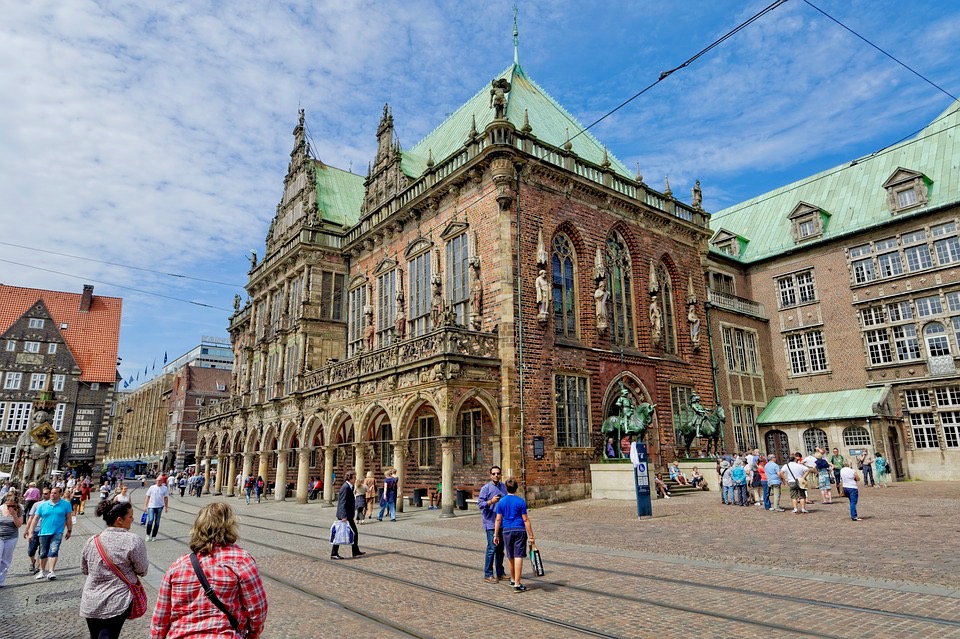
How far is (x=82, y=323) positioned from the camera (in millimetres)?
54875

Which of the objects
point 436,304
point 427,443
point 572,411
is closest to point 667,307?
point 572,411

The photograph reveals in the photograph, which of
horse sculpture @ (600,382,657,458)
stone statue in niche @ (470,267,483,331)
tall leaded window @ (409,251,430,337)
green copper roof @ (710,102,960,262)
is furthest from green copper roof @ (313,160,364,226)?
green copper roof @ (710,102,960,262)

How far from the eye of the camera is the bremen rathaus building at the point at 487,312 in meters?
21.7

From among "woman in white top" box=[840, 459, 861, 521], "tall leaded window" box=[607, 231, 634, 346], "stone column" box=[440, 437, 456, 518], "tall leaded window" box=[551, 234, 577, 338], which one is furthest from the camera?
"tall leaded window" box=[607, 231, 634, 346]

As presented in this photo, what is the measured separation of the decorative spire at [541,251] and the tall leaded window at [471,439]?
6.25m

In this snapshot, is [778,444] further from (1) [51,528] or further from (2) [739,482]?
(1) [51,528]

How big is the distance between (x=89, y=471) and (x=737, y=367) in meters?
50.0

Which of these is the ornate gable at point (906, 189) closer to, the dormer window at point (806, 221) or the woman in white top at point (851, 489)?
the dormer window at point (806, 221)

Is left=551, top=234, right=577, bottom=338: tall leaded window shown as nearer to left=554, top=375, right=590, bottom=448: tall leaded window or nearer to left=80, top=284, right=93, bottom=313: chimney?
left=554, top=375, right=590, bottom=448: tall leaded window

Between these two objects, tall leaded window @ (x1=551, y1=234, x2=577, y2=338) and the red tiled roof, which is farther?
the red tiled roof

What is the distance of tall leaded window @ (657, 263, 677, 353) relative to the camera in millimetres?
28828

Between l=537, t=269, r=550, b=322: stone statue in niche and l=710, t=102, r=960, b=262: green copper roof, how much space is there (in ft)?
57.7

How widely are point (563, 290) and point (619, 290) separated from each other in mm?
3919

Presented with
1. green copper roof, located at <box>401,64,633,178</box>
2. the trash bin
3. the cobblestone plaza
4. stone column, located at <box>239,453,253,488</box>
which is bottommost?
the cobblestone plaza
